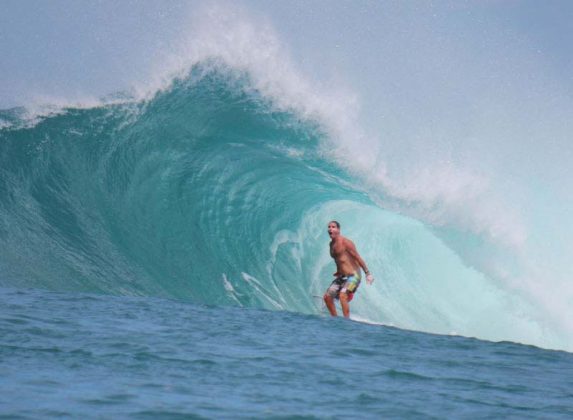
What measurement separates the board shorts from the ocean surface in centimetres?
69

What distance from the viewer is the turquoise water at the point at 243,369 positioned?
366 cm

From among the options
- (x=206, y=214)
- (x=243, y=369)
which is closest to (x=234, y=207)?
(x=206, y=214)

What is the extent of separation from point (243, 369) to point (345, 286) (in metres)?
5.04

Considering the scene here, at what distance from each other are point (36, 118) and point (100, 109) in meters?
1.04

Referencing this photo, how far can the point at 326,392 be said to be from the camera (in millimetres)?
4152

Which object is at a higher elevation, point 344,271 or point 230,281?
point 230,281

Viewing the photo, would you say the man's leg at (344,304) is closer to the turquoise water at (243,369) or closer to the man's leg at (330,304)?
the man's leg at (330,304)

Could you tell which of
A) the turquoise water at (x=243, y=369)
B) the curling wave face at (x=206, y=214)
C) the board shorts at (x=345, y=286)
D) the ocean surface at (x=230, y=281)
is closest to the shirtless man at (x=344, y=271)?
the board shorts at (x=345, y=286)

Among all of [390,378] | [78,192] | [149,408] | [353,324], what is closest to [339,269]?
[353,324]

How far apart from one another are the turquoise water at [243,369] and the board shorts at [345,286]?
217 centimetres

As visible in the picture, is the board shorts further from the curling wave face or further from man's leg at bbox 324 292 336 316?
the curling wave face

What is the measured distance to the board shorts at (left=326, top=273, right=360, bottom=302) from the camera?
9547mm

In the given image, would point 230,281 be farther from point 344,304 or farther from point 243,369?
point 243,369

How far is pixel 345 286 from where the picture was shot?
958 centimetres
